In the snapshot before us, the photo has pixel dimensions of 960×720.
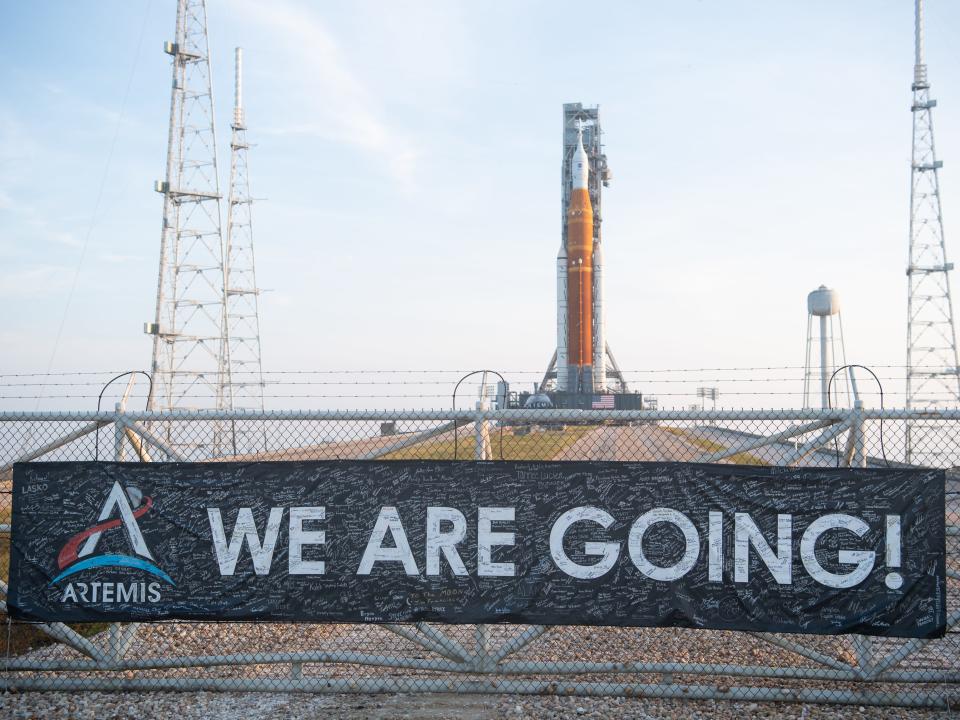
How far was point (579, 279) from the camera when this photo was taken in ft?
191

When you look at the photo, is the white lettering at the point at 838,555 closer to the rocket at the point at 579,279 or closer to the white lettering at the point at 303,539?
the white lettering at the point at 303,539

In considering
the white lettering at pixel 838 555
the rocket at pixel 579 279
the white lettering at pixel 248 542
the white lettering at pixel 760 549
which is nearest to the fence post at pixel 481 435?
the white lettering at pixel 248 542

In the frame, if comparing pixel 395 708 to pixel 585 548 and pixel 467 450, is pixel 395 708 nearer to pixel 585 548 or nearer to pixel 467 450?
pixel 585 548

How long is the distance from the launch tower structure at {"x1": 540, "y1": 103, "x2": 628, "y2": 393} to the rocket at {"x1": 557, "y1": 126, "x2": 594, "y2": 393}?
0.68 metres

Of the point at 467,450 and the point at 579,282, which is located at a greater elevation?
the point at 579,282

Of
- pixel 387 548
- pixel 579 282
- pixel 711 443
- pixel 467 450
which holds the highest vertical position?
pixel 579 282

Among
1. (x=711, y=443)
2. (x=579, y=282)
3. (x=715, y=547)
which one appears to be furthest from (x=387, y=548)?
(x=579, y=282)

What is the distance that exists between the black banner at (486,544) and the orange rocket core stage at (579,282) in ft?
169

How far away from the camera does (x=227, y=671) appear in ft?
25.9

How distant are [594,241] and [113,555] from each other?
5834 cm

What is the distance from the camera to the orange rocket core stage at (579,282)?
57656 millimetres

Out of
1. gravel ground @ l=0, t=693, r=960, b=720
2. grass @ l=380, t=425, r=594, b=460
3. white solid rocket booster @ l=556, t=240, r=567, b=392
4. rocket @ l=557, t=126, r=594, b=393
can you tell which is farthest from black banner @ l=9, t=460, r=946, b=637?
white solid rocket booster @ l=556, t=240, r=567, b=392

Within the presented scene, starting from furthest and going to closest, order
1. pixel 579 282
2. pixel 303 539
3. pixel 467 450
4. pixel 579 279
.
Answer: pixel 579 279, pixel 579 282, pixel 467 450, pixel 303 539

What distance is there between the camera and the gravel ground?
21.9ft
